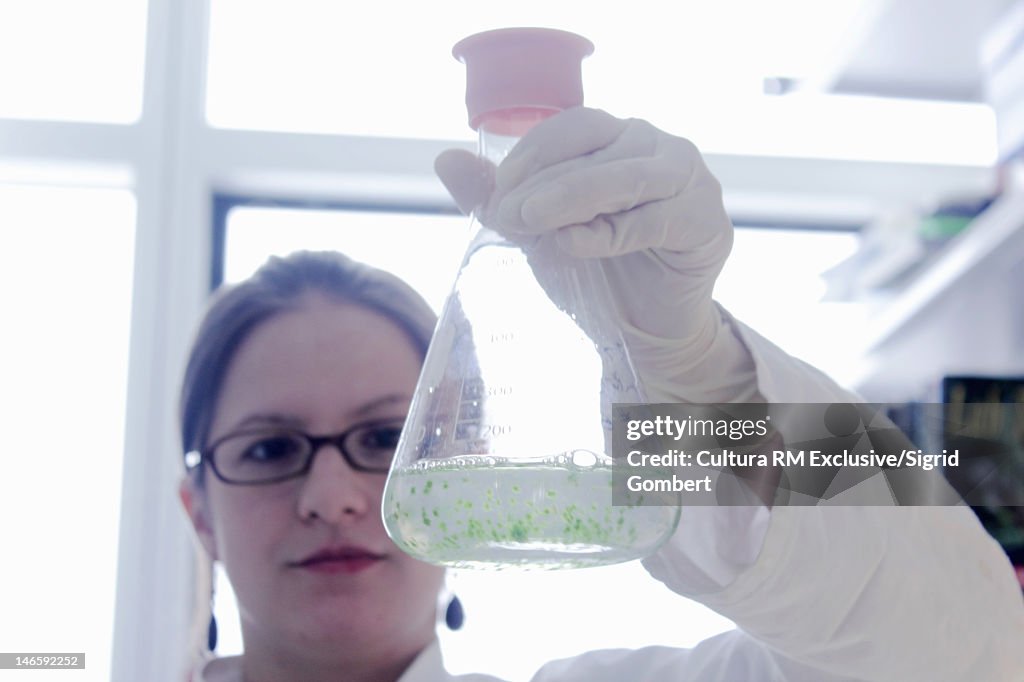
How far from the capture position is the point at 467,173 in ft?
2.38

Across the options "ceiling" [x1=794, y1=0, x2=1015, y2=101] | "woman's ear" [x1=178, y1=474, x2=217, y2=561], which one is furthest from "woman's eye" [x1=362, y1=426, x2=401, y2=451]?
"ceiling" [x1=794, y1=0, x2=1015, y2=101]

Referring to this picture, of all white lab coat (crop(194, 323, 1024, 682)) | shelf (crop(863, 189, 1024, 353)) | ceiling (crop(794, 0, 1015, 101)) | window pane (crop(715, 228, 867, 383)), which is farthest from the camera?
window pane (crop(715, 228, 867, 383))

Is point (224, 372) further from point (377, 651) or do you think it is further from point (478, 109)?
point (478, 109)

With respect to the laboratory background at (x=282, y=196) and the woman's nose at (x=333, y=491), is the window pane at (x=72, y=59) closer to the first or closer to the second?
the laboratory background at (x=282, y=196)

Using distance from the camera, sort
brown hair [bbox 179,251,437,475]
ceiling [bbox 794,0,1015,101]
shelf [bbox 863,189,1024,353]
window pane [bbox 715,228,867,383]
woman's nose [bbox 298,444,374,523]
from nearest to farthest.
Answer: woman's nose [bbox 298,444,374,523]
brown hair [bbox 179,251,437,475]
shelf [bbox 863,189,1024,353]
ceiling [bbox 794,0,1015,101]
window pane [bbox 715,228,867,383]

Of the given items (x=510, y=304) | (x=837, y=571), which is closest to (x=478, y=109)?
(x=510, y=304)

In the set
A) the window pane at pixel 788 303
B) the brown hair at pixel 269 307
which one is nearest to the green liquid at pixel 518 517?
the brown hair at pixel 269 307

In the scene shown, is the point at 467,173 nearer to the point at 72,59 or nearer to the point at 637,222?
the point at 637,222

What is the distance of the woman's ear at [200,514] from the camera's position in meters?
1.21

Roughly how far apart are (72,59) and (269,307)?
1233 mm

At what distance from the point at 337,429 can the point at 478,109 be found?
54cm


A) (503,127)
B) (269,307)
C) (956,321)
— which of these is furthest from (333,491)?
(956,321)

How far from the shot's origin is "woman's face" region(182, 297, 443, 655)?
1061mm

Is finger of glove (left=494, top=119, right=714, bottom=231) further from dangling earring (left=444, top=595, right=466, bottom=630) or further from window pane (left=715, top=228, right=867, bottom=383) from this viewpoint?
window pane (left=715, top=228, right=867, bottom=383)
